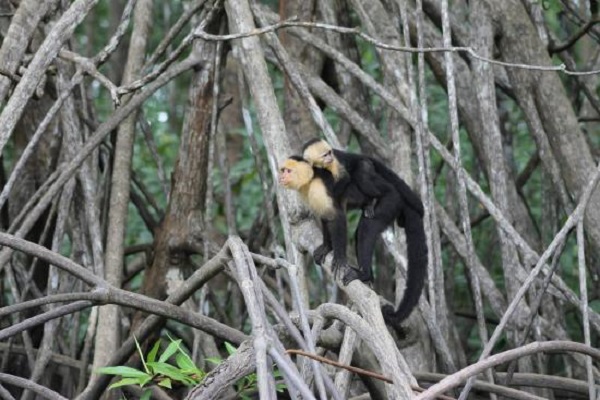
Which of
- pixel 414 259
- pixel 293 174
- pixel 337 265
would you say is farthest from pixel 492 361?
pixel 414 259

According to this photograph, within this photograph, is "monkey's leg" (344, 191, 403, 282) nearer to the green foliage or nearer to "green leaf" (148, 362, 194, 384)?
the green foliage

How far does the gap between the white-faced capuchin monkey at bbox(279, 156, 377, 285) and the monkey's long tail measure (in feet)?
0.97

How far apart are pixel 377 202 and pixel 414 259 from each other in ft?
1.17

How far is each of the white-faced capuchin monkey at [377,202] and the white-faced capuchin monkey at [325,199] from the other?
16 millimetres

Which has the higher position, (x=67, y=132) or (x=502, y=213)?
(x=67, y=132)

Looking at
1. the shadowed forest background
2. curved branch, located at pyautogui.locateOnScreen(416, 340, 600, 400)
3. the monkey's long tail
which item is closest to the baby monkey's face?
the shadowed forest background

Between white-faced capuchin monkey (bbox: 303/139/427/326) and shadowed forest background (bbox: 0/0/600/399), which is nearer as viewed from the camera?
shadowed forest background (bbox: 0/0/600/399)

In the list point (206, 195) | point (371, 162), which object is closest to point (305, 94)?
point (371, 162)

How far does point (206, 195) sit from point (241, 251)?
242 cm

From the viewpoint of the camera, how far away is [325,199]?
432 centimetres

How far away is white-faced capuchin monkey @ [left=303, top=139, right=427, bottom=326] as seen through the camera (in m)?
4.38

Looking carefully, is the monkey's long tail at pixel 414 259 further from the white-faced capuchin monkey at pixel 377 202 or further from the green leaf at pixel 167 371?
the green leaf at pixel 167 371

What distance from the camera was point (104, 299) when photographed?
359cm

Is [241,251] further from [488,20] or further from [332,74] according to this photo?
[332,74]
